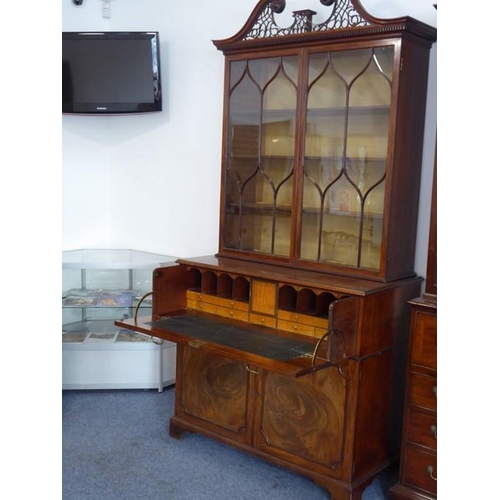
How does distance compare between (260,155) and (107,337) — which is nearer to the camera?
(260,155)

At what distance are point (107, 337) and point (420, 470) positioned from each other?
206 cm

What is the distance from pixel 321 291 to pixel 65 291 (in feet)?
6.23

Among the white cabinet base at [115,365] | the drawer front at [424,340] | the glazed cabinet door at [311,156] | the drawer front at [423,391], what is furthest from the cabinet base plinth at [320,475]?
the glazed cabinet door at [311,156]

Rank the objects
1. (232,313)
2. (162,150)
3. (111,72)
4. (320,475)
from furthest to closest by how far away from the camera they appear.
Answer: (162,150), (111,72), (232,313), (320,475)

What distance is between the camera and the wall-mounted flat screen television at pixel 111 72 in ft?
11.8

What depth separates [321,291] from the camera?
2475 mm

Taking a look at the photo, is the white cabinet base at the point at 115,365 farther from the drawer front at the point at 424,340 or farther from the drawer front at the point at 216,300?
the drawer front at the point at 424,340

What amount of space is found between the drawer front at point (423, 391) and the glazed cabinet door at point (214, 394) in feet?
2.50

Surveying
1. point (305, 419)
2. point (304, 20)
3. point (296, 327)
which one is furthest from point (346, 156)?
point (305, 419)

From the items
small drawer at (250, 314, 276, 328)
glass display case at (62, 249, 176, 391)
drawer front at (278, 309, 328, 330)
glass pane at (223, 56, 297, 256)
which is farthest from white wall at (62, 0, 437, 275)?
drawer front at (278, 309, 328, 330)

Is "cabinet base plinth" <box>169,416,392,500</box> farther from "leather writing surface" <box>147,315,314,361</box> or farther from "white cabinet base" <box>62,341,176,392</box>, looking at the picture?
"white cabinet base" <box>62,341,176,392</box>

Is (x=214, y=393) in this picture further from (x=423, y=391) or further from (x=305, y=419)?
(x=423, y=391)

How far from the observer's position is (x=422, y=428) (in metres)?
2.40
